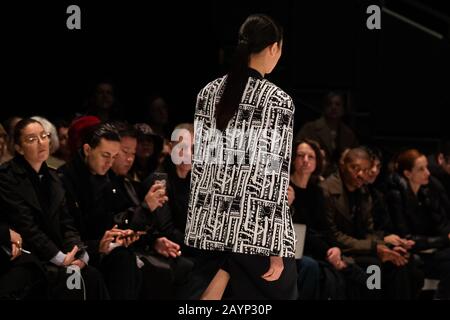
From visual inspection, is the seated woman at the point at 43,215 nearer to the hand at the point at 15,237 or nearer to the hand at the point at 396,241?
the hand at the point at 15,237

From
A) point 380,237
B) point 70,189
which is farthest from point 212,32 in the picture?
point 70,189

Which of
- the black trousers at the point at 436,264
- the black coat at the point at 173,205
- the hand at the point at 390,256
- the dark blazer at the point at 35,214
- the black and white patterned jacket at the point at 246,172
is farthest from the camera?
the black trousers at the point at 436,264

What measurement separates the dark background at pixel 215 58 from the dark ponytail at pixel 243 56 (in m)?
3.10

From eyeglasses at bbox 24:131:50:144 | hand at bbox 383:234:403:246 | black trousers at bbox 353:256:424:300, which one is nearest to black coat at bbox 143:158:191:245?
eyeglasses at bbox 24:131:50:144

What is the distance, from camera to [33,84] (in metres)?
6.29

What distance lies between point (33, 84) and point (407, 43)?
8.67 ft

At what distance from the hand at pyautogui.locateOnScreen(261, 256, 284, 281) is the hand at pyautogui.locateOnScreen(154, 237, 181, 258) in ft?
5.21

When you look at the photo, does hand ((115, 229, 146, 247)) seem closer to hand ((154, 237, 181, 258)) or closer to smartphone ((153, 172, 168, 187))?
hand ((154, 237, 181, 258))

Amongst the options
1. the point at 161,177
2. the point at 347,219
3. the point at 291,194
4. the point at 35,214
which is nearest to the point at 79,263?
the point at 35,214

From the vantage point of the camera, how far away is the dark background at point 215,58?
631 centimetres

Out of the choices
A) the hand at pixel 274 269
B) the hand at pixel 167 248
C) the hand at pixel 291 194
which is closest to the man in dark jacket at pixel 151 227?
the hand at pixel 167 248

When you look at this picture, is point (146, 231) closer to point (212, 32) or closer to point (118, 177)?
point (118, 177)

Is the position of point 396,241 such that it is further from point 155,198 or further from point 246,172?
point 246,172

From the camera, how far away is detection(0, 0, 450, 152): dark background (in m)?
6.31
